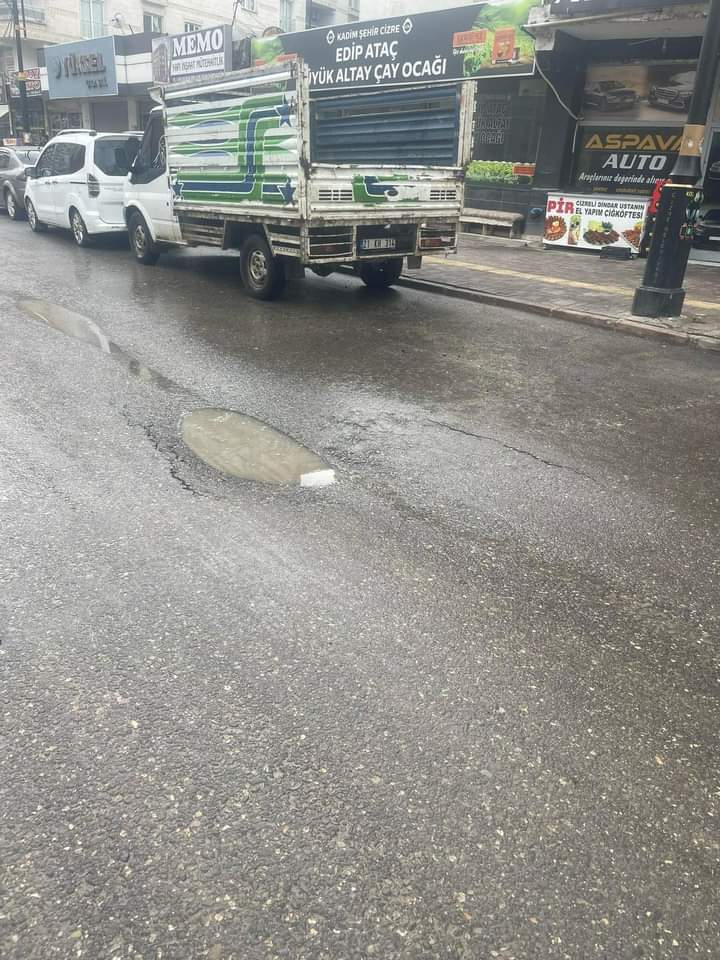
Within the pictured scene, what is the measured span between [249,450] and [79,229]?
11.5 meters

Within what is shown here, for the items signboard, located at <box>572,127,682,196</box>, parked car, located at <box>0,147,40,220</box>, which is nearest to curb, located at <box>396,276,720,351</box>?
signboard, located at <box>572,127,682,196</box>

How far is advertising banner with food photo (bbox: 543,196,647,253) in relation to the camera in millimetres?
14438

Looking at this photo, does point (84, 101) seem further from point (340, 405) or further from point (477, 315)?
point (340, 405)

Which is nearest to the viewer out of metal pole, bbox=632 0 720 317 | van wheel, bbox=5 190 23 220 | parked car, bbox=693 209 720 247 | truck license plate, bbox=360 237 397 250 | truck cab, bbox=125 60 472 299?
metal pole, bbox=632 0 720 317

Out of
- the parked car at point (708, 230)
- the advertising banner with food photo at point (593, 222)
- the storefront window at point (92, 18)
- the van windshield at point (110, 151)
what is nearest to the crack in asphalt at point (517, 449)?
the van windshield at point (110, 151)

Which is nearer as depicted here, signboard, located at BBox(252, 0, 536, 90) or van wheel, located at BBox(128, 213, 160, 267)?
van wheel, located at BBox(128, 213, 160, 267)

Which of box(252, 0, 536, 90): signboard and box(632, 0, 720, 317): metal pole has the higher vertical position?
box(252, 0, 536, 90): signboard

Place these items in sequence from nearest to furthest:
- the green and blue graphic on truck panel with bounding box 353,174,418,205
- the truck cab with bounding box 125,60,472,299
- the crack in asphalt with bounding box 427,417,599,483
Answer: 1. the crack in asphalt with bounding box 427,417,599,483
2. the truck cab with bounding box 125,60,472,299
3. the green and blue graphic on truck panel with bounding box 353,174,418,205

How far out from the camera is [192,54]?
26.4 meters

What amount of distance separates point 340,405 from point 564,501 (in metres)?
2.28

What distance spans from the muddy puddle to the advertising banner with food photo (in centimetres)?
1125

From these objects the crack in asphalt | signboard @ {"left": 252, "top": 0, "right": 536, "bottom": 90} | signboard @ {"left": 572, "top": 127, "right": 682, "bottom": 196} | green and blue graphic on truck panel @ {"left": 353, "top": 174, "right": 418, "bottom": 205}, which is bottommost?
the crack in asphalt

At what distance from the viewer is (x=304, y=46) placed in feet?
66.4

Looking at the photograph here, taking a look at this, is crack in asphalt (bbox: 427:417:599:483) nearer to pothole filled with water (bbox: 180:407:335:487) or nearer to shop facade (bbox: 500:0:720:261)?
pothole filled with water (bbox: 180:407:335:487)
